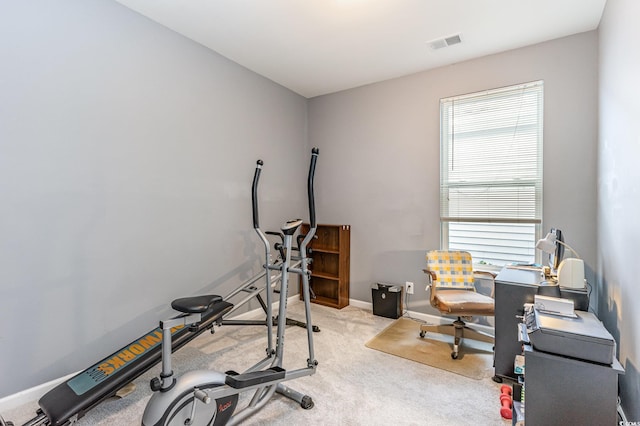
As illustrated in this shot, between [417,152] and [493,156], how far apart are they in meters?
0.79

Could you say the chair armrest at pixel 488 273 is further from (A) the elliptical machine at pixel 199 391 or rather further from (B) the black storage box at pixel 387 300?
(A) the elliptical machine at pixel 199 391

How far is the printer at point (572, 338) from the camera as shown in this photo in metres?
1.44

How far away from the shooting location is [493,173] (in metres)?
3.27

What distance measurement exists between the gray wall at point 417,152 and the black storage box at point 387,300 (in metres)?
0.17

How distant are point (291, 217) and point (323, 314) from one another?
1.33 meters

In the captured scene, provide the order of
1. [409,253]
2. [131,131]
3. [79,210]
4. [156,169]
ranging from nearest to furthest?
1. [79,210]
2. [131,131]
3. [156,169]
4. [409,253]

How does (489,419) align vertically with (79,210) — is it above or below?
below

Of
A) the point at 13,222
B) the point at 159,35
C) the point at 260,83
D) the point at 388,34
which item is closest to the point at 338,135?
the point at 260,83

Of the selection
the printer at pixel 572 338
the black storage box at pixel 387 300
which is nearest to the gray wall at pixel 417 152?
the black storage box at pixel 387 300

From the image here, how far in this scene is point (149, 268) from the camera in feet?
8.90

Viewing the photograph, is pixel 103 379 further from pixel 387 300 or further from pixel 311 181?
pixel 387 300

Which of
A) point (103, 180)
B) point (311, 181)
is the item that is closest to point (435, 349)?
point (311, 181)

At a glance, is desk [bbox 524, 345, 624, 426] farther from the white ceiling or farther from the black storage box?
the white ceiling

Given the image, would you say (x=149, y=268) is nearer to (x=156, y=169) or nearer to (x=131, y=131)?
(x=156, y=169)
